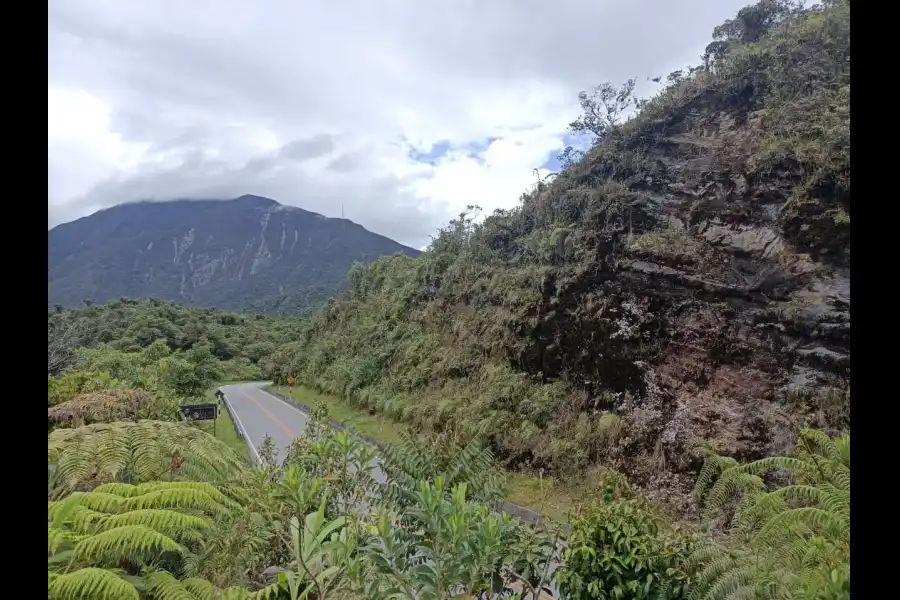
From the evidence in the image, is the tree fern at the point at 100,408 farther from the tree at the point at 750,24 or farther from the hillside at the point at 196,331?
the tree at the point at 750,24

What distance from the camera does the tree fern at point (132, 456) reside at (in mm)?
1722

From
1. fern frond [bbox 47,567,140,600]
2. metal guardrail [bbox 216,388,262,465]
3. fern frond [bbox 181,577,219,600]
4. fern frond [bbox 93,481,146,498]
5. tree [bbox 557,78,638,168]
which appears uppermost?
tree [bbox 557,78,638,168]

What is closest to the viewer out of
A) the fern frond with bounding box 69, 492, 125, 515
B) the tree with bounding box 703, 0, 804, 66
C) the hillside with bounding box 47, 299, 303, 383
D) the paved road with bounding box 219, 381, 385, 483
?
the fern frond with bounding box 69, 492, 125, 515

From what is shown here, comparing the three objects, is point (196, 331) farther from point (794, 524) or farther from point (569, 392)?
point (794, 524)

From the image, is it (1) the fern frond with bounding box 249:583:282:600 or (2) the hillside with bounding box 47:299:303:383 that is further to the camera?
(2) the hillside with bounding box 47:299:303:383

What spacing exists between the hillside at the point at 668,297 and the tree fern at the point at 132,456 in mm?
2656

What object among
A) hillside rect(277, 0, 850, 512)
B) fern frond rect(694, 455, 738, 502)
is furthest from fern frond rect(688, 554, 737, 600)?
hillside rect(277, 0, 850, 512)

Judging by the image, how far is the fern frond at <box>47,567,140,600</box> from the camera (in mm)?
1200

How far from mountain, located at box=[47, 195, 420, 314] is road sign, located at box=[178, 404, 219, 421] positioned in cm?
71

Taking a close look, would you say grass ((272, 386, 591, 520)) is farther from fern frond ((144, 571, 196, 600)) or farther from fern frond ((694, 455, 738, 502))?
fern frond ((144, 571, 196, 600))

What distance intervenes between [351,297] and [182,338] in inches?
255

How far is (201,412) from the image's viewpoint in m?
3.18
